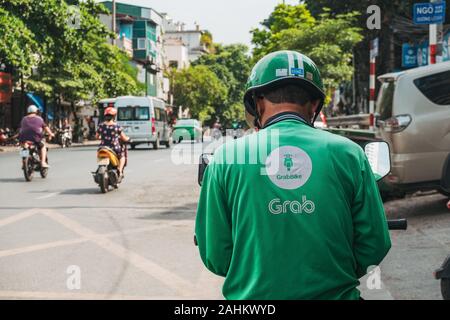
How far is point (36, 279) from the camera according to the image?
6477mm

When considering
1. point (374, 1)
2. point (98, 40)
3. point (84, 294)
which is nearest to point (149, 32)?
point (98, 40)

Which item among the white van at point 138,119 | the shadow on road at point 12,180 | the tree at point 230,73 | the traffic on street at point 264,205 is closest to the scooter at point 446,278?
the traffic on street at point 264,205

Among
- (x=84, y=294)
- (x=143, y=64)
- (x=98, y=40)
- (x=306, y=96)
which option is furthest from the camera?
(x=143, y=64)

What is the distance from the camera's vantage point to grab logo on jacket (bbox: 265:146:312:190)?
7.45 feet

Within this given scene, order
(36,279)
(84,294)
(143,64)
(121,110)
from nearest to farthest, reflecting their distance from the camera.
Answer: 1. (84,294)
2. (36,279)
3. (121,110)
4. (143,64)

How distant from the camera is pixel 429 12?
1290cm

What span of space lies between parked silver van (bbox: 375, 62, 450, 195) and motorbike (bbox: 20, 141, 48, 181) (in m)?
9.24

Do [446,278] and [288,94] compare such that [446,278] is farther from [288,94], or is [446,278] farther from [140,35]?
[140,35]

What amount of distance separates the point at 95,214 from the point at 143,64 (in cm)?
7022

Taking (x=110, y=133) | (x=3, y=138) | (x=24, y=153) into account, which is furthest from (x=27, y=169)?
(x=3, y=138)

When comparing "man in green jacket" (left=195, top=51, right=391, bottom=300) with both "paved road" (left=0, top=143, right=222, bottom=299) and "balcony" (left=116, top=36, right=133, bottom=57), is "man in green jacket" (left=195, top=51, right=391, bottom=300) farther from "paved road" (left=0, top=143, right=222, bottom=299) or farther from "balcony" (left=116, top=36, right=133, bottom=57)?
"balcony" (left=116, top=36, right=133, bottom=57)

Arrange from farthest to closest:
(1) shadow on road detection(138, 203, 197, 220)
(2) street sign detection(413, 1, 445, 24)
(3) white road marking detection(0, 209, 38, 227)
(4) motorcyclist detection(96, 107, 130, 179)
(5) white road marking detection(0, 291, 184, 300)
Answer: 1. (4) motorcyclist detection(96, 107, 130, 179)
2. (2) street sign detection(413, 1, 445, 24)
3. (1) shadow on road detection(138, 203, 197, 220)
4. (3) white road marking detection(0, 209, 38, 227)
5. (5) white road marking detection(0, 291, 184, 300)

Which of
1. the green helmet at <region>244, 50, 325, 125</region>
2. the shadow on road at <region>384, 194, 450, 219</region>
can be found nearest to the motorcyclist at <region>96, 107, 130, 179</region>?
the shadow on road at <region>384, 194, 450, 219</region>
